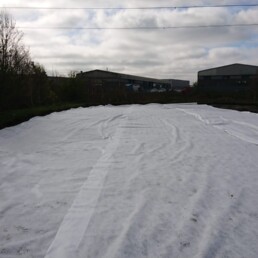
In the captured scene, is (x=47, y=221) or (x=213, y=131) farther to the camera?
(x=213, y=131)

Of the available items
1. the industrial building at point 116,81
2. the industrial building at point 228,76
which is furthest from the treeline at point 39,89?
the industrial building at point 228,76

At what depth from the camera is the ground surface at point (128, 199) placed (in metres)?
2.50

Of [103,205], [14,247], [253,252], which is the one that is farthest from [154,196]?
[14,247]

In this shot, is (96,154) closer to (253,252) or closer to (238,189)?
(238,189)

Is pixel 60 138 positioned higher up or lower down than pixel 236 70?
lower down

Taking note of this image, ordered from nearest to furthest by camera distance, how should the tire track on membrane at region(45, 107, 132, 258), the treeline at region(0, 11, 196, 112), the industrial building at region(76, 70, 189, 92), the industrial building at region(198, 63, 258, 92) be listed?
1. the tire track on membrane at region(45, 107, 132, 258)
2. the treeline at region(0, 11, 196, 112)
3. the industrial building at region(76, 70, 189, 92)
4. the industrial building at region(198, 63, 258, 92)

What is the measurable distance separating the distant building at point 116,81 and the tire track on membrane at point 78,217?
66.1ft

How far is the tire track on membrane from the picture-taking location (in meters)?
2.41

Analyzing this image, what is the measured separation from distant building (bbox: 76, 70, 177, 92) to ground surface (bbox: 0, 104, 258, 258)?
1865 cm

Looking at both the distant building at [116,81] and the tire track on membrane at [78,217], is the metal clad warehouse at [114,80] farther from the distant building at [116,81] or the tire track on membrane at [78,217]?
the tire track on membrane at [78,217]

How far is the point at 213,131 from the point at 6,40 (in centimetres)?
912

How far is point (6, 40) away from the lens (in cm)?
1226

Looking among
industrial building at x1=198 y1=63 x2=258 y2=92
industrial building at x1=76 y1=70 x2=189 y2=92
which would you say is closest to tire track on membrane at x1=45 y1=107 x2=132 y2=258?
industrial building at x1=76 y1=70 x2=189 y2=92

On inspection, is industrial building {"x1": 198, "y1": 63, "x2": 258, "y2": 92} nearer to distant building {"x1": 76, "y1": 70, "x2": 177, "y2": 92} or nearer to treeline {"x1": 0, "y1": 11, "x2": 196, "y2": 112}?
distant building {"x1": 76, "y1": 70, "x2": 177, "y2": 92}
